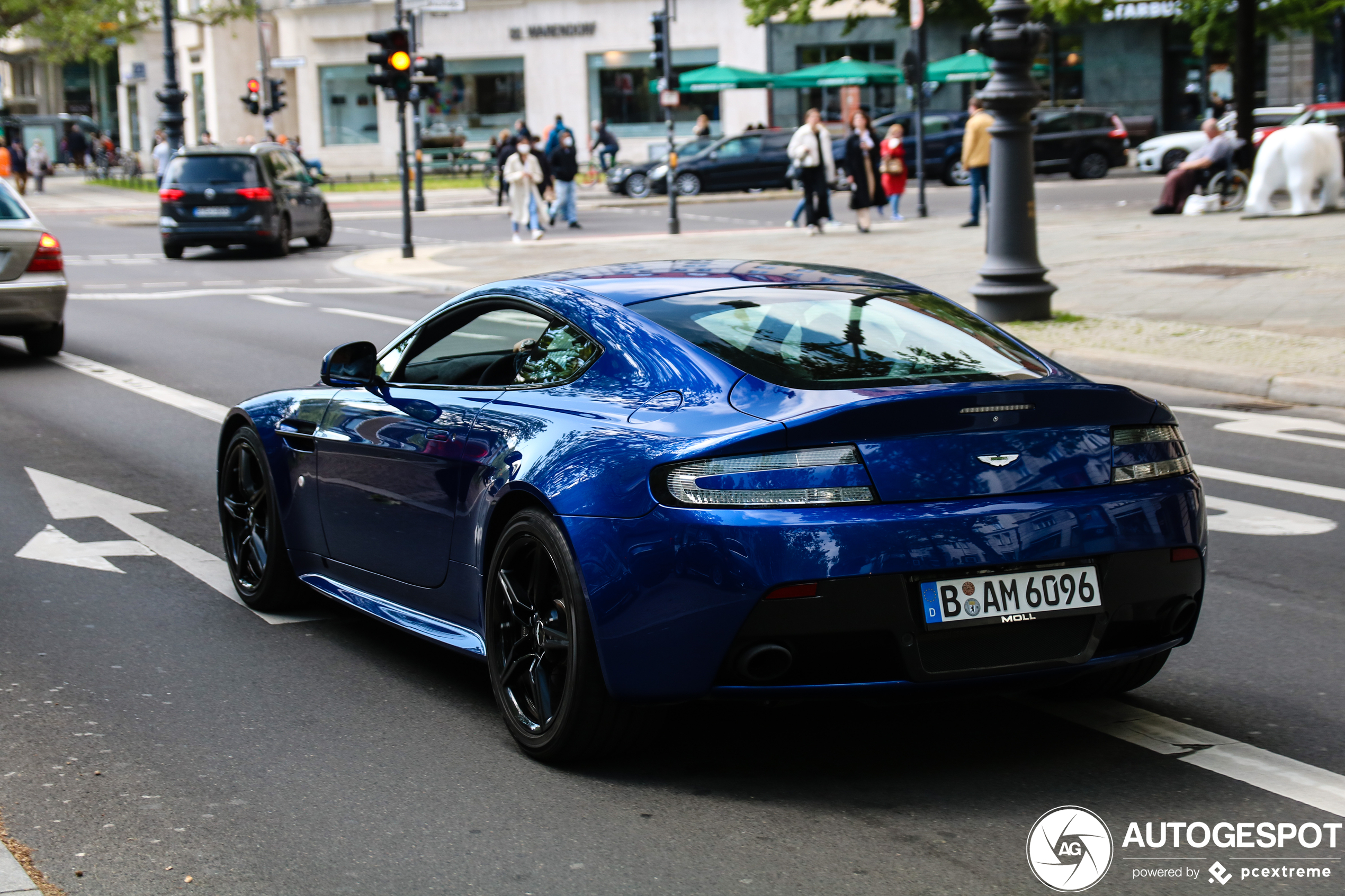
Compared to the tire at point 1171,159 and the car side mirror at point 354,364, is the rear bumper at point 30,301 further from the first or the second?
the tire at point 1171,159

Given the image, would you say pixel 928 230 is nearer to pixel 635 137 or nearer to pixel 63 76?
pixel 635 137

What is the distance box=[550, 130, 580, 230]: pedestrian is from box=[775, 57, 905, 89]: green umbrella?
1872 centimetres

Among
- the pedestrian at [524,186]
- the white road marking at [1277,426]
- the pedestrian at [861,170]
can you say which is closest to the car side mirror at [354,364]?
the white road marking at [1277,426]

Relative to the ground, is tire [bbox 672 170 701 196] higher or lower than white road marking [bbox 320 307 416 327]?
higher

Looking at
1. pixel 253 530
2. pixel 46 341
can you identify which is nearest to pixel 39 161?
pixel 46 341

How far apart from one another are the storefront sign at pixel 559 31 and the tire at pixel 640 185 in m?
17.9

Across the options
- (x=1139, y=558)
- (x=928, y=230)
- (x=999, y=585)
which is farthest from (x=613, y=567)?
(x=928, y=230)

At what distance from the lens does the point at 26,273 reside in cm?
1330

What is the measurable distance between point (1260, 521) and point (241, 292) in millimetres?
15694

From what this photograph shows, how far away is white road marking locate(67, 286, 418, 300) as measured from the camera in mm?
20109

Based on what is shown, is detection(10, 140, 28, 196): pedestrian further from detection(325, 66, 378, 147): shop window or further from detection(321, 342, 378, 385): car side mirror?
detection(321, 342, 378, 385): car side mirror

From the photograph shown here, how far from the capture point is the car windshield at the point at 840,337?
4.26m

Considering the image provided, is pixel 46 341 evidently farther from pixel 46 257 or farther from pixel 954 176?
pixel 954 176

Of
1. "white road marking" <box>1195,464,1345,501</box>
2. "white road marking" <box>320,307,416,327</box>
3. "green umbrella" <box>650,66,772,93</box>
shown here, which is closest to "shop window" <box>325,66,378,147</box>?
"green umbrella" <box>650,66,772,93</box>
